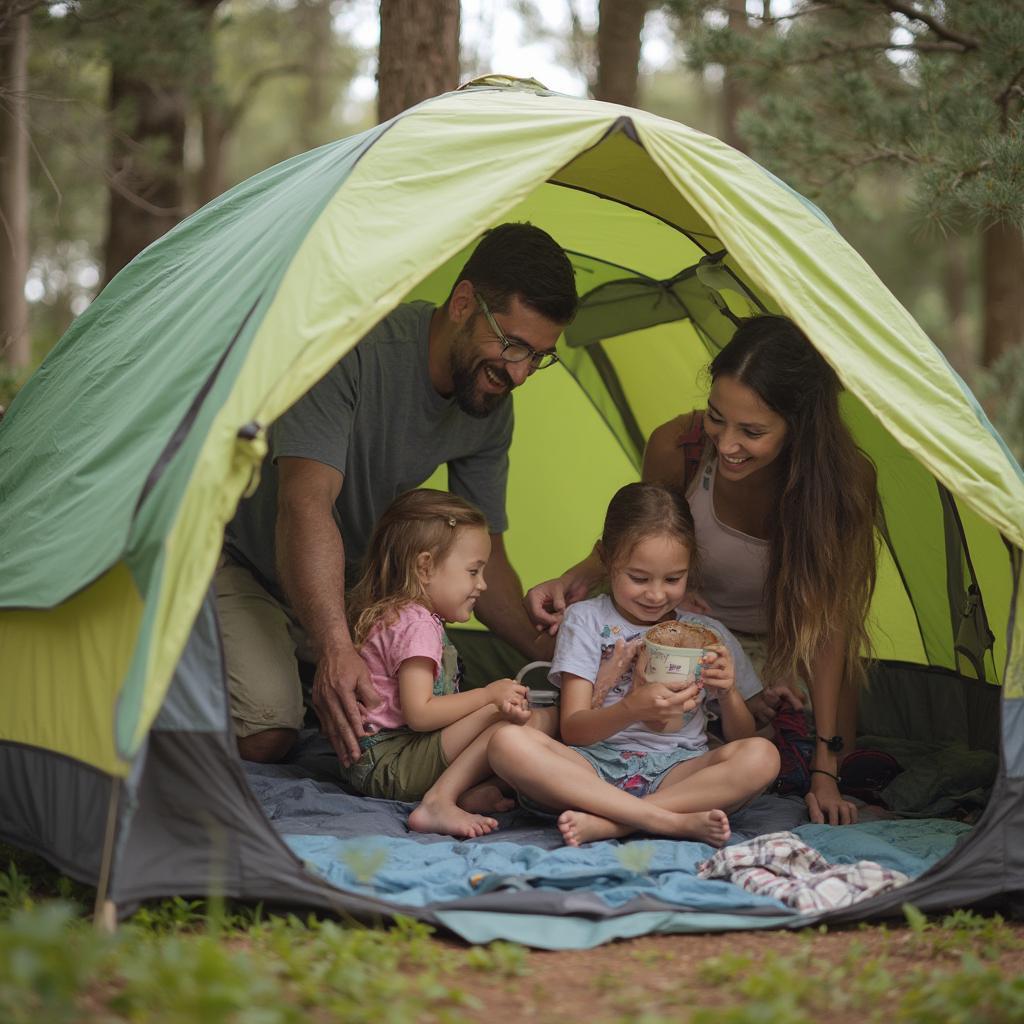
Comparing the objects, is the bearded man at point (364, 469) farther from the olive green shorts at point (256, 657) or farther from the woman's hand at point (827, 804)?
the woman's hand at point (827, 804)

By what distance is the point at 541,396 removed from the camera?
522cm

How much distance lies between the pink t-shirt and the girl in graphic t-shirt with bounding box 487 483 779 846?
33cm

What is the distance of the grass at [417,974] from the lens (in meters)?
2.05

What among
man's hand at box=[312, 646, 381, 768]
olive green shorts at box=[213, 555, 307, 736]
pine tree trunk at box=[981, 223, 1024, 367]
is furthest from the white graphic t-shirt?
pine tree trunk at box=[981, 223, 1024, 367]

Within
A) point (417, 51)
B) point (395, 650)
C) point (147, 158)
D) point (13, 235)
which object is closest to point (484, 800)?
point (395, 650)

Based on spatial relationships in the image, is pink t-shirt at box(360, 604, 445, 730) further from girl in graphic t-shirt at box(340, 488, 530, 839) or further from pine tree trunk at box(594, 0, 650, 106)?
pine tree trunk at box(594, 0, 650, 106)

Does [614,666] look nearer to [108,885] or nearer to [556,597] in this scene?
Result: [556,597]

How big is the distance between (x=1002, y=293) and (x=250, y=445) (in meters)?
7.42

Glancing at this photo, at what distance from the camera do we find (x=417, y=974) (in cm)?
254

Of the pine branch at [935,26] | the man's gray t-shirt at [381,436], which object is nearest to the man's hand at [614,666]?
the man's gray t-shirt at [381,436]

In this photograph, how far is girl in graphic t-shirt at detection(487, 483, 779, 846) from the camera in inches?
130

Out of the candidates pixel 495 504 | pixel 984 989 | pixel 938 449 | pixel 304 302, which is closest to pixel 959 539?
pixel 938 449

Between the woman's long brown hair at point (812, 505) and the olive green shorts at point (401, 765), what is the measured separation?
1017 millimetres

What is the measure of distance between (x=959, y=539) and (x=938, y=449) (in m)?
0.98
